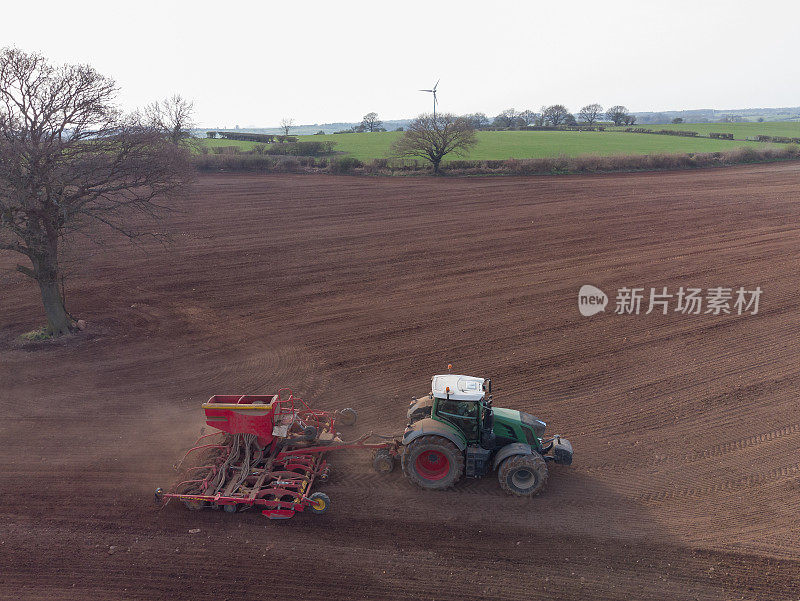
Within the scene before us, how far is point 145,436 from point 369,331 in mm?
7168

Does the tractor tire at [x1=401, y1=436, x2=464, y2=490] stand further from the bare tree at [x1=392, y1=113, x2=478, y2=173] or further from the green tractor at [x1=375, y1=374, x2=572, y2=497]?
the bare tree at [x1=392, y1=113, x2=478, y2=173]

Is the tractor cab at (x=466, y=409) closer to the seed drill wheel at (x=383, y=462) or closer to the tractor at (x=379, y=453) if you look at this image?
the tractor at (x=379, y=453)

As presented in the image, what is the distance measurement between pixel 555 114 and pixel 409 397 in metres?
110

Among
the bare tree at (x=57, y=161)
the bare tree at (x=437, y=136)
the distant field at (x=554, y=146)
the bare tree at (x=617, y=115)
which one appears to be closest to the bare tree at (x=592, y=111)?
the bare tree at (x=617, y=115)

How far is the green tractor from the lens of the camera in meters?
8.81

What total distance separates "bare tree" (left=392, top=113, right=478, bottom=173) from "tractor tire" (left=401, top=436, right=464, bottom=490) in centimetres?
4071

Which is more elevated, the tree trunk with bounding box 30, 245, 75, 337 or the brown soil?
the tree trunk with bounding box 30, 245, 75, 337

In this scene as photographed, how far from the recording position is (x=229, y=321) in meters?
16.9

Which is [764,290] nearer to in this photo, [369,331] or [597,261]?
[597,261]

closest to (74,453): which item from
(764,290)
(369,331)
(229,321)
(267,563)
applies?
(267,563)

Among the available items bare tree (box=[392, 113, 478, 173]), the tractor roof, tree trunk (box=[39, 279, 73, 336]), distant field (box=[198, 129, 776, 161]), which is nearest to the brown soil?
tree trunk (box=[39, 279, 73, 336])

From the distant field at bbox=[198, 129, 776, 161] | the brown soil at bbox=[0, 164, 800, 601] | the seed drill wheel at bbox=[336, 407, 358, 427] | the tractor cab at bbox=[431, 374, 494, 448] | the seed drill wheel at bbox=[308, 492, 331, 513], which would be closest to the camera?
the brown soil at bbox=[0, 164, 800, 601]

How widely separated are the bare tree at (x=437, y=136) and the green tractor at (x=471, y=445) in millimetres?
40227

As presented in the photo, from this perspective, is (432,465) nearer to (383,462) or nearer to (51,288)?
(383,462)
